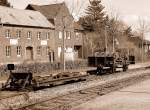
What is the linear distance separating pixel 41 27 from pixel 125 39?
124 feet

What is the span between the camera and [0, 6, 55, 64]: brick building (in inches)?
2052

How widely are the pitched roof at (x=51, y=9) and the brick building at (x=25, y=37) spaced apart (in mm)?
2660

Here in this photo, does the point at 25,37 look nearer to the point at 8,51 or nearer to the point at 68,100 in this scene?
the point at 8,51

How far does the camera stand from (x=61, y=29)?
215 feet

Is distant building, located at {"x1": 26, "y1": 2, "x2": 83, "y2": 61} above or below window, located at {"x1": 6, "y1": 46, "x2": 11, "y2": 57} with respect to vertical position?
above

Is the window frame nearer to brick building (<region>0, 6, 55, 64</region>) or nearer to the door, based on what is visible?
brick building (<region>0, 6, 55, 64</region>)

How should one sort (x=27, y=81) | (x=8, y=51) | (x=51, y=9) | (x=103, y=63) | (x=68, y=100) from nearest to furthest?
(x=68, y=100), (x=27, y=81), (x=103, y=63), (x=8, y=51), (x=51, y=9)

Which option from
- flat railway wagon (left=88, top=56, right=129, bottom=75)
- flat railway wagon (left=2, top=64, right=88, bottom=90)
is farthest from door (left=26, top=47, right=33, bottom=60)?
flat railway wagon (left=2, top=64, right=88, bottom=90)

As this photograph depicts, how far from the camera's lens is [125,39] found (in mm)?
92500

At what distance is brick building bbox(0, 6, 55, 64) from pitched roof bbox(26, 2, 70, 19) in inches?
105

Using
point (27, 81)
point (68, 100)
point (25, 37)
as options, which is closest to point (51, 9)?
point (25, 37)

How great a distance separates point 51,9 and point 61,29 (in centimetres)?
504

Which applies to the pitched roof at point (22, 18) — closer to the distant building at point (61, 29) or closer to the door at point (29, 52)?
the distant building at point (61, 29)

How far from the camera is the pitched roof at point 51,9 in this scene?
214 feet
